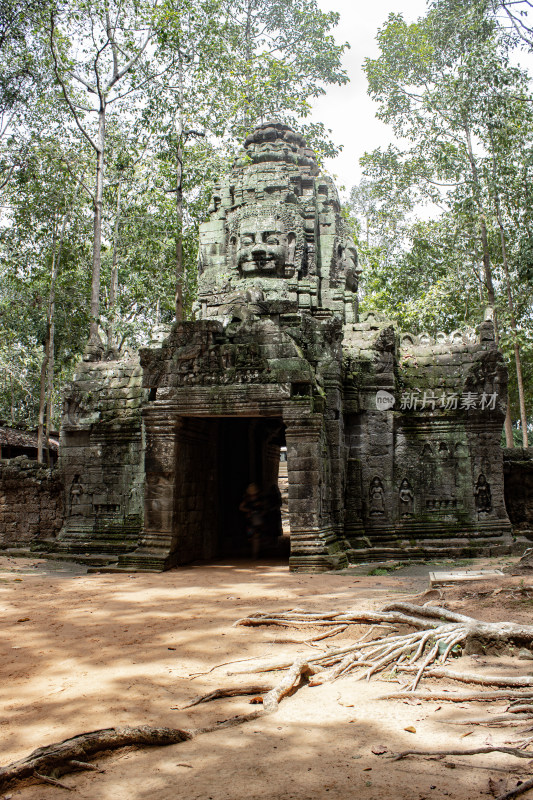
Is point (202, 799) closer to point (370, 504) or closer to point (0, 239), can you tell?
point (370, 504)

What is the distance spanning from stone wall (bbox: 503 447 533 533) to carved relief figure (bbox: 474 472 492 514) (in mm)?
1586

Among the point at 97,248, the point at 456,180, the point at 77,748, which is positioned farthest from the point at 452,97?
the point at 77,748

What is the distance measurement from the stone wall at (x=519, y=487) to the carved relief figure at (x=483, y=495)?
1.59 metres

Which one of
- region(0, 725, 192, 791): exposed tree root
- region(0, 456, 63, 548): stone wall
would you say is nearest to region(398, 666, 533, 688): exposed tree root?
region(0, 725, 192, 791): exposed tree root

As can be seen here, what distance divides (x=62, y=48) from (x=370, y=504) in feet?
49.7

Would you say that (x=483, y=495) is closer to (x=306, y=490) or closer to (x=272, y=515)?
(x=306, y=490)

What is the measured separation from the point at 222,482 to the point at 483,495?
5.10 meters

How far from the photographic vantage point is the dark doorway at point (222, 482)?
10.9 metres

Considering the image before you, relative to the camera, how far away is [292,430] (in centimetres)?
1002

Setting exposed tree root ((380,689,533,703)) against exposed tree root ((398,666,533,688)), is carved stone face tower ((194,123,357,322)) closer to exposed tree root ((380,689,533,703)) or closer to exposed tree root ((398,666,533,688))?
exposed tree root ((398,666,533,688))

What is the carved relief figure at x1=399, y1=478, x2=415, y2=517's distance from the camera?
38.3 feet

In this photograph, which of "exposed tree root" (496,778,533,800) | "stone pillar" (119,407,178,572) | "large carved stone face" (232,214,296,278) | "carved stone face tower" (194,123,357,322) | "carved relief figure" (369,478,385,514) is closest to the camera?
"exposed tree root" (496,778,533,800)

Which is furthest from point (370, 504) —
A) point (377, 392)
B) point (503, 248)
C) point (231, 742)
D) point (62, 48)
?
point (62, 48)

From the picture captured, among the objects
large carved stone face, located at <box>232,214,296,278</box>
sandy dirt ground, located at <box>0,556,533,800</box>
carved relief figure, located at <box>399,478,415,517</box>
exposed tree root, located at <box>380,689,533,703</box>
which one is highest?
large carved stone face, located at <box>232,214,296,278</box>
